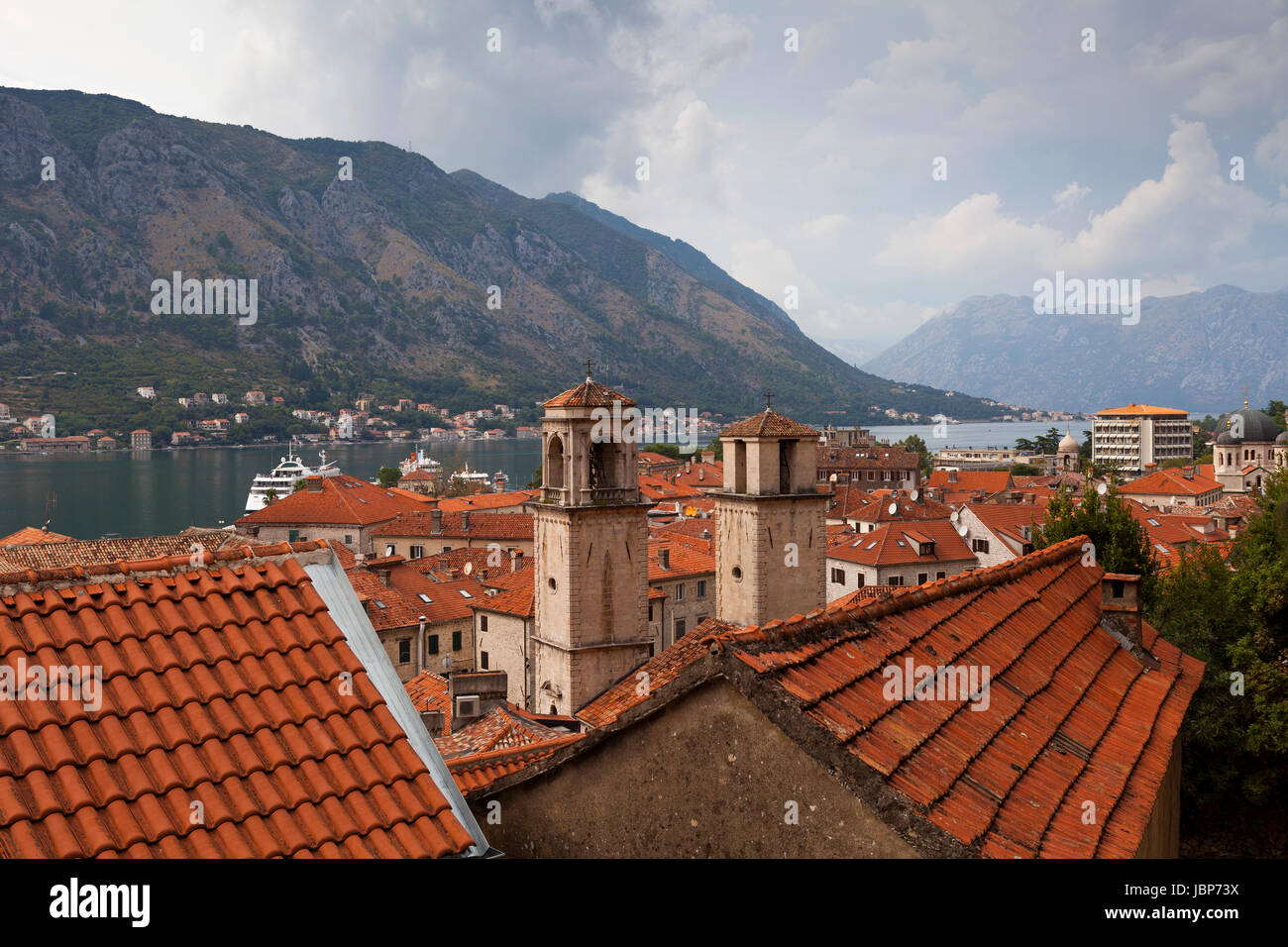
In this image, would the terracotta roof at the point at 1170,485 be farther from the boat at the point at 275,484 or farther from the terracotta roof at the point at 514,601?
the boat at the point at 275,484

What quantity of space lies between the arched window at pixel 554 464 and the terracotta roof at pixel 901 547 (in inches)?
989

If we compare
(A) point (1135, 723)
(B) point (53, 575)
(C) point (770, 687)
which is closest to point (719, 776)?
(C) point (770, 687)

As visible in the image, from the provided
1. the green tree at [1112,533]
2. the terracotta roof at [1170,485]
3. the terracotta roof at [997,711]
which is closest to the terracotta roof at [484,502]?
the green tree at [1112,533]

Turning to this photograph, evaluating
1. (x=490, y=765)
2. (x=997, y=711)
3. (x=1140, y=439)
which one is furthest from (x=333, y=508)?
(x=1140, y=439)

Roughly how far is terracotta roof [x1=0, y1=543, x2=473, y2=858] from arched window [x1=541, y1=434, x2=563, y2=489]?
21.5m

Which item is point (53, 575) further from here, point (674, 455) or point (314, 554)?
point (674, 455)

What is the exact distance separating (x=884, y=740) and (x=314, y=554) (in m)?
3.75

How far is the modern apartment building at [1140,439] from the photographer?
484ft

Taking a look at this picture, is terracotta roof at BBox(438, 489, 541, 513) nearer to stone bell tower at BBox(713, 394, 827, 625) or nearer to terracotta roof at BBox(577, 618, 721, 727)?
stone bell tower at BBox(713, 394, 827, 625)

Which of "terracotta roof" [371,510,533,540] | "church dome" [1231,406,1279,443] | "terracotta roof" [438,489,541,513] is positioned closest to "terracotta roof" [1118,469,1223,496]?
"church dome" [1231,406,1279,443]

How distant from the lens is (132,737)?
4688 mm

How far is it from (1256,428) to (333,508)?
88.9 m

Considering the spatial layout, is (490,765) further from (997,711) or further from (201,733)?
(997,711)

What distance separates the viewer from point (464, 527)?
212ft
